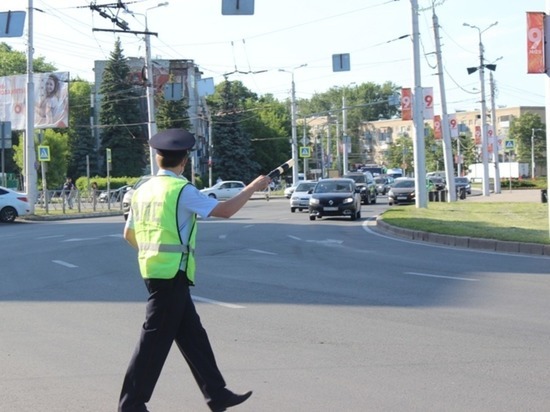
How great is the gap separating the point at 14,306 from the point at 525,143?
369 feet

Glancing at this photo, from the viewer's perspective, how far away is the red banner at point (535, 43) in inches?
707

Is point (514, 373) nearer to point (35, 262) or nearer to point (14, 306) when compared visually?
point (14, 306)

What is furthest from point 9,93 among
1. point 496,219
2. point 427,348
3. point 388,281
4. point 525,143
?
point 525,143

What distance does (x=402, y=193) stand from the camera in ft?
155

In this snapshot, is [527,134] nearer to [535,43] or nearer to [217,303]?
[535,43]

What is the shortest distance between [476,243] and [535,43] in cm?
459

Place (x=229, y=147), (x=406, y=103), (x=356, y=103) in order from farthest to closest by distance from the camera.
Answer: (x=356, y=103)
(x=229, y=147)
(x=406, y=103)

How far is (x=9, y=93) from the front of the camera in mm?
54000

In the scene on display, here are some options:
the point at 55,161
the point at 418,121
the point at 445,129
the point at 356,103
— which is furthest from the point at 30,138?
the point at 356,103

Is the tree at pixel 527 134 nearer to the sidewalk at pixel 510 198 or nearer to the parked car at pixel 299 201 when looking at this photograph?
the sidewalk at pixel 510 198

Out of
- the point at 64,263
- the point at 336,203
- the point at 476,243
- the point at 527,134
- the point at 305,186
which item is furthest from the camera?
the point at 527,134

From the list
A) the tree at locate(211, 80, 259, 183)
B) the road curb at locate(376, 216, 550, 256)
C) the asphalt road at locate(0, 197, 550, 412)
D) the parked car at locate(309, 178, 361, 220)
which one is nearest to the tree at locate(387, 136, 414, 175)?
the tree at locate(211, 80, 259, 183)

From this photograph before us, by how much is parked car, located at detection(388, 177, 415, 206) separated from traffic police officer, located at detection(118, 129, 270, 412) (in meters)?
42.1

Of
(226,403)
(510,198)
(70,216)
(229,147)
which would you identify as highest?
(229,147)
